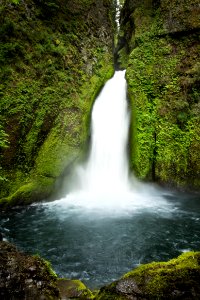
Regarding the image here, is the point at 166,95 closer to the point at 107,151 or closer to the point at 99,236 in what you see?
the point at 107,151

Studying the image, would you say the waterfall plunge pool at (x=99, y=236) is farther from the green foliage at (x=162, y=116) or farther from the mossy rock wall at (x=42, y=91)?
the green foliage at (x=162, y=116)

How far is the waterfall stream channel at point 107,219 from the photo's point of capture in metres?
5.87

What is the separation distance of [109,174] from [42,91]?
14.4 feet

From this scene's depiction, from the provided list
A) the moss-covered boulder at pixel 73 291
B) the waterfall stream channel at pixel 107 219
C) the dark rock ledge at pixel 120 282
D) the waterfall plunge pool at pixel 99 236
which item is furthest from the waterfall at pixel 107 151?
the dark rock ledge at pixel 120 282

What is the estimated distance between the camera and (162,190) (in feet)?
35.0

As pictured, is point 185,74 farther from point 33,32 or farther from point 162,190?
point 33,32

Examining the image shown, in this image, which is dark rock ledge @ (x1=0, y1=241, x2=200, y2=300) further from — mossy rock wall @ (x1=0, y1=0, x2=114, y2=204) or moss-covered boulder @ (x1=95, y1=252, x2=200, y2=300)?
mossy rock wall @ (x1=0, y1=0, x2=114, y2=204)

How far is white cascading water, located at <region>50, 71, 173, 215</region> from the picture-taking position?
9602 mm

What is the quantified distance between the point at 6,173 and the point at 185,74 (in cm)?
868

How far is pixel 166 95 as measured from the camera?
38.9 feet

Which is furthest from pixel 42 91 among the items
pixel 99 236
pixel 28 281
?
pixel 28 281

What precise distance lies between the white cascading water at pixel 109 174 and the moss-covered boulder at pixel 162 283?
6250 millimetres

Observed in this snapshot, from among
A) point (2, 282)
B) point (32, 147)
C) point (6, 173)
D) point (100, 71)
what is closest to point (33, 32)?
point (100, 71)

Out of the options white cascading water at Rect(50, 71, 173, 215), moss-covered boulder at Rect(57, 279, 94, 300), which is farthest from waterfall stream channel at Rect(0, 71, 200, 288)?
moss-covered boulder at Rect(57, 279, 94, 300)
